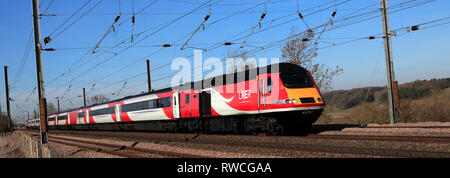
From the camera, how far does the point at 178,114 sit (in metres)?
20.5

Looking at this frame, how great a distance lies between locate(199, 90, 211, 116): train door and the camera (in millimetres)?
17812

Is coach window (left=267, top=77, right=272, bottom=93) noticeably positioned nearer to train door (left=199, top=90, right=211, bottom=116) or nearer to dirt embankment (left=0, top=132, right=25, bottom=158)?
train door (left=199, top=90, right=211, bottom=116)

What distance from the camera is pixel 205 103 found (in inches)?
711

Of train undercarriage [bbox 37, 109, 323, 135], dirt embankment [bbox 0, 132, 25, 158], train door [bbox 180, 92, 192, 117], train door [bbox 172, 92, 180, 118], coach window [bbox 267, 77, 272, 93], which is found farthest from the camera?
dirt embankment [bbox 0, 132, 25, 158]

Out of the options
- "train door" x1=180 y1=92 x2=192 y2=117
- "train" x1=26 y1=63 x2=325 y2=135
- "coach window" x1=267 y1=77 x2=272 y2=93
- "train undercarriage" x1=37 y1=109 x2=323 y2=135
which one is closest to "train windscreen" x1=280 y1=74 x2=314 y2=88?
"train" x1=26 y1=63 x2=325 y2=135

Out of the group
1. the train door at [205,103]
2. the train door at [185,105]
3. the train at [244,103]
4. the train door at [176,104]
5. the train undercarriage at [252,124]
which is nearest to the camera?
the train at [244,103]

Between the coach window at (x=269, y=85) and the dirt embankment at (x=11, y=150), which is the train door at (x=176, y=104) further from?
the dirt embankment at (x=11, y=150)

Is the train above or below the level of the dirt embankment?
above

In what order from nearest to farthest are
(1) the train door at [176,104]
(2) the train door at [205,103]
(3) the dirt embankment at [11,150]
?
(2) the train door at [205,103] → (1) the train door at [176,104] → (3) the dirt embankment at [11,150]

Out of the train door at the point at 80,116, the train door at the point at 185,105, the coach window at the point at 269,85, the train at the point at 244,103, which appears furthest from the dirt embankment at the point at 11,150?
the coach window at the point at 269,85

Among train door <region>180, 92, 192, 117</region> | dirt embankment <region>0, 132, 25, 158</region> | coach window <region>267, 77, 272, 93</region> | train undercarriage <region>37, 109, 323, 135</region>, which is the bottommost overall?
dirt embankment <region>0, 132, 25, 158</region>

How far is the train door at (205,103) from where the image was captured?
58.4 ft
